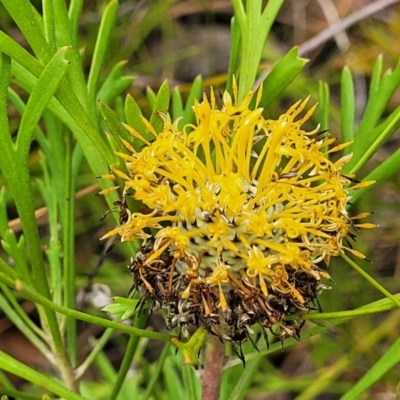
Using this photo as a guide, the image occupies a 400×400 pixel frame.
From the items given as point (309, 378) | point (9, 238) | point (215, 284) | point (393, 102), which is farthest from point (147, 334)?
point (393, 102)

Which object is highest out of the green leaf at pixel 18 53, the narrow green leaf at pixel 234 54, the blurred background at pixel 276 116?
the green leaf at pixel 18 53

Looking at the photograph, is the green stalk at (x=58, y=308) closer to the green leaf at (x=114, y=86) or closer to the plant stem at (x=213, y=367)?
the plant stem at (x=213, y=367)

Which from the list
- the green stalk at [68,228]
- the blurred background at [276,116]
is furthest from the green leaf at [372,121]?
the blurred background at [276,116]

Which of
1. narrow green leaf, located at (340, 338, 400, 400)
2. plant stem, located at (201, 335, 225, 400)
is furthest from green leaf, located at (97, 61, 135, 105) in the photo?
narrow green leaf, located at (340, 338, 400, 400)

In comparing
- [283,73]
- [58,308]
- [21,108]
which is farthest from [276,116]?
[58,308]

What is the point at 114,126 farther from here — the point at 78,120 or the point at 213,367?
the point at 213,367

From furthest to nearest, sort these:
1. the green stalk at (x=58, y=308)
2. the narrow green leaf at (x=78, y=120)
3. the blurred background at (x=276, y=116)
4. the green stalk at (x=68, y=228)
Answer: the blurred background at (x=276, y=116) → the green stalk at (x=68, y=228) → the narrow green leaf at (x=78, y=120) → the green stalk at (x=58, y=308)
